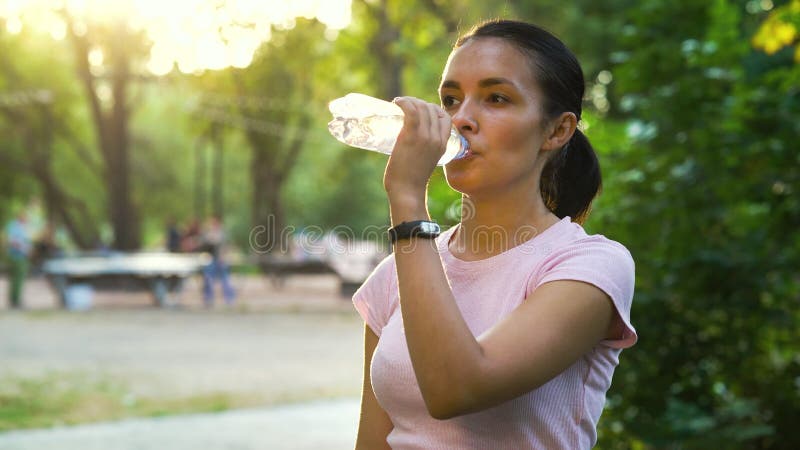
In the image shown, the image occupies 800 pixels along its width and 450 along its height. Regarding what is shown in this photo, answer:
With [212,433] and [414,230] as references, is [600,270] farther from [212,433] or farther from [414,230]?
[212,433]

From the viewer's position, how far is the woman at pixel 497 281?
182cm

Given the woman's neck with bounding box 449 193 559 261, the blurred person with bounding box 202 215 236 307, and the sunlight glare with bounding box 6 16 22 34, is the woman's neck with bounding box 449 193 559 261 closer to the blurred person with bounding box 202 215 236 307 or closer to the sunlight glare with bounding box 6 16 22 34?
the blurred person with bounding box 202 215 236 307

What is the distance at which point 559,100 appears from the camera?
2.18m

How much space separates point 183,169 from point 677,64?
50.0m

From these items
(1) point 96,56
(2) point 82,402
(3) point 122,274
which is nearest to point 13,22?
(1) point 96,56

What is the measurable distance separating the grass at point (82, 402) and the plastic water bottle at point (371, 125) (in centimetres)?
607

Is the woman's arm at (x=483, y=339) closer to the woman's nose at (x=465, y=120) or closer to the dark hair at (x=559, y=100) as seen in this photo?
the woman's nose at (x=465, y=120)

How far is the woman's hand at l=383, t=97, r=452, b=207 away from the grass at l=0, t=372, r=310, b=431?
20.8ft

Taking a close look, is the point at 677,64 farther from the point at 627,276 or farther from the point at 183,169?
the point at 183,169

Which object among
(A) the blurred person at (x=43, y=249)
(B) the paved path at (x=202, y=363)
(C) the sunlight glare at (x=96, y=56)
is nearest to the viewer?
(B) the paved path at (x=202, y=363)

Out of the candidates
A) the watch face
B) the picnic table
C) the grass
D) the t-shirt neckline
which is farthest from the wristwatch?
the picnic table

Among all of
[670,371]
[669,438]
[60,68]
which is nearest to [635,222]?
[670,371]

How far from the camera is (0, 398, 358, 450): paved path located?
6816mm

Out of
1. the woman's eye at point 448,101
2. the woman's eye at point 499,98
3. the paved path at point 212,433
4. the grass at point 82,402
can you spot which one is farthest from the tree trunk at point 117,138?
the woman's eye at point 499,98
